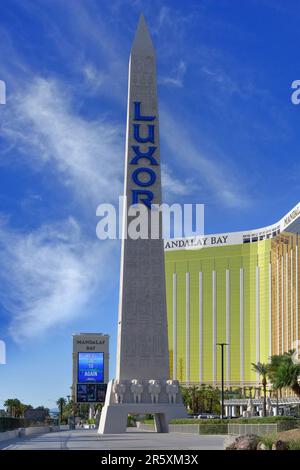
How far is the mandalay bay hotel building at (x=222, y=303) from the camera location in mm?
175375

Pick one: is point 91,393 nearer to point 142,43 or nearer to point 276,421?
point 142,43

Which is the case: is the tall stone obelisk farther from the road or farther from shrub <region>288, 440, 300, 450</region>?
shrub <region>288, 440, 300, 450</region>

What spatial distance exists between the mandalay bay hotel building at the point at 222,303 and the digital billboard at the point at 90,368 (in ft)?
190

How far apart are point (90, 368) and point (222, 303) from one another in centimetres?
6498

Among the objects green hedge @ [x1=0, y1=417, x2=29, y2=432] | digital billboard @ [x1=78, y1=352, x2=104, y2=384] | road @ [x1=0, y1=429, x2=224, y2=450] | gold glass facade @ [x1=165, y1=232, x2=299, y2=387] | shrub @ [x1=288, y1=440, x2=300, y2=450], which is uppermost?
gold glass facade @ [x1=165, y1=232, x2=299, y2=387]

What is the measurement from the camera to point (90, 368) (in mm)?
121625

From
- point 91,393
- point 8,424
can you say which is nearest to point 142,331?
point 8,424

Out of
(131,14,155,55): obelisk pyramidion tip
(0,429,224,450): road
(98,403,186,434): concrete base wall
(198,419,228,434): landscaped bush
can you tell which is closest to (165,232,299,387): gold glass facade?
(131,14,155,55): obelisk pyramidion tip

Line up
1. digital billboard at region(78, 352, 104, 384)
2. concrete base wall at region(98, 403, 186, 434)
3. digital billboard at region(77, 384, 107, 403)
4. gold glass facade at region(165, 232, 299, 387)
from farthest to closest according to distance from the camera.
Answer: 1. gold glass facade at region(165, 232, 299, 387)
2. digital billboard at region(78, 352, 104, 384)
3. digital billboard at region(77, 384, 107, 403)
4. concrete base wall at region(98, 403, 186, 434)

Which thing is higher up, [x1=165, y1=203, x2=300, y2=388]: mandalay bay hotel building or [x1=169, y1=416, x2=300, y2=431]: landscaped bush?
[x1=165, y1=203, x2=300, y2=388]: mandalay bay hotel building

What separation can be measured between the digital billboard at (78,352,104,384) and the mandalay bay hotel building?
5793 cm

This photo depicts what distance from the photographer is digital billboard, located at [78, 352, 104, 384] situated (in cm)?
11944
